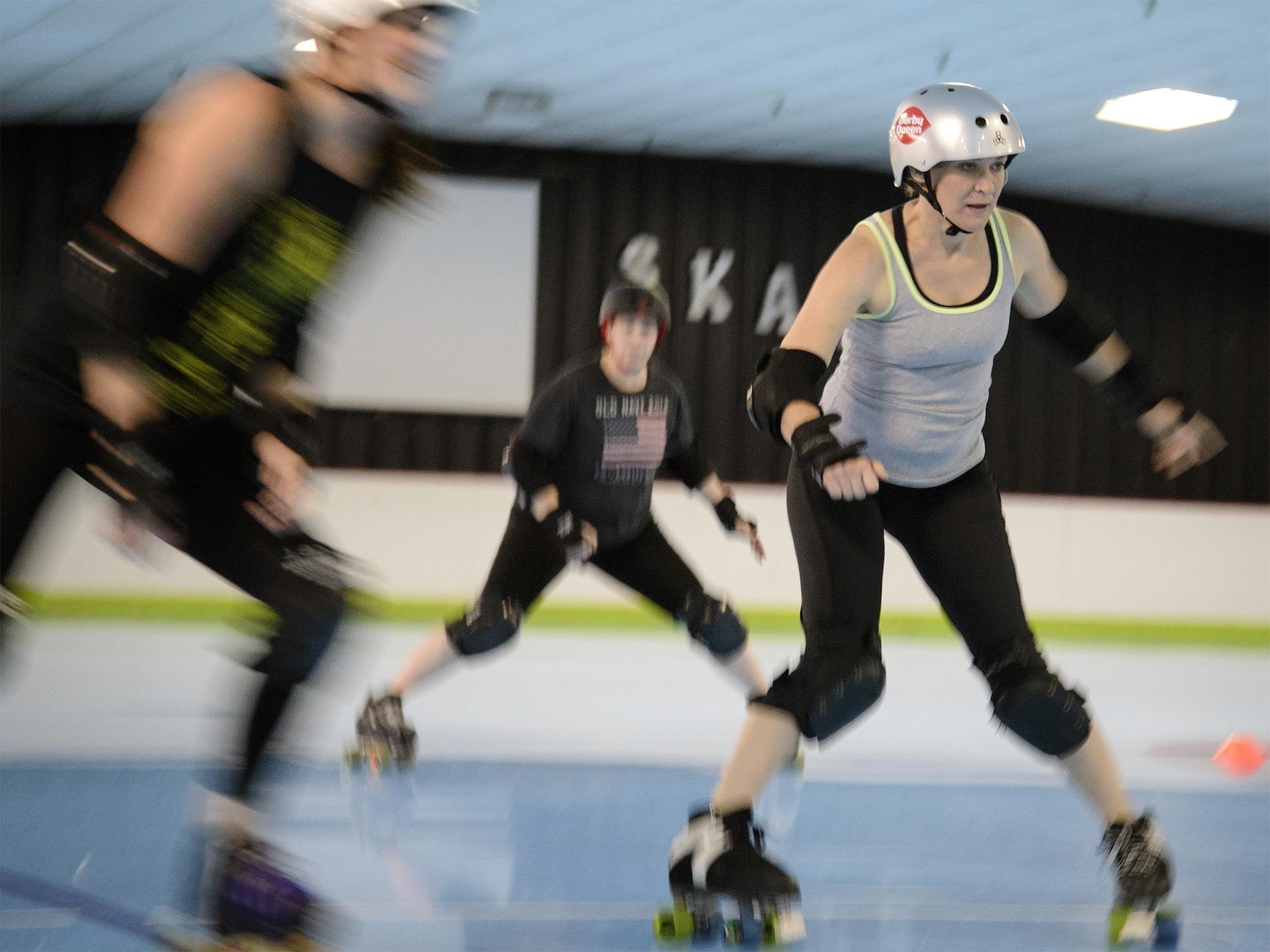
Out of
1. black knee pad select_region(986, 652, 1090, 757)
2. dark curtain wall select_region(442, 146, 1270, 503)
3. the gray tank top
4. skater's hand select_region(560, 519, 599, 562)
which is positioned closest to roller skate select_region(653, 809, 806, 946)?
black knee pad select_region(986, 652, 1090, 757)

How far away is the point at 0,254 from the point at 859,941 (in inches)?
294

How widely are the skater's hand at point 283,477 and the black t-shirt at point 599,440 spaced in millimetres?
1796

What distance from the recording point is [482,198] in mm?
8398

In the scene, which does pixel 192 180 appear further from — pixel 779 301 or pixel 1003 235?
pixel 779 301

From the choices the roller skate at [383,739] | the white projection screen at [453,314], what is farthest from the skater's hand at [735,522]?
the white projection screen at [453,314]

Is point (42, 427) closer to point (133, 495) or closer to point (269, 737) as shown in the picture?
point (133, 495)

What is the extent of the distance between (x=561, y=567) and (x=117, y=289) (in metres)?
2.02

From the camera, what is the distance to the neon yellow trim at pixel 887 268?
2.22 metres

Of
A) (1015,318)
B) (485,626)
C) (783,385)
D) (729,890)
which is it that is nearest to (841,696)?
(729,890)

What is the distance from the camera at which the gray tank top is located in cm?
223

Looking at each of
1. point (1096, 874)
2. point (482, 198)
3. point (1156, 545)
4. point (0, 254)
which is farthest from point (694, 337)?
point (1096, 874)

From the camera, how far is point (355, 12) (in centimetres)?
158

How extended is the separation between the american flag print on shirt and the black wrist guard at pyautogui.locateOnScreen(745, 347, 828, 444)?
1.25 metres

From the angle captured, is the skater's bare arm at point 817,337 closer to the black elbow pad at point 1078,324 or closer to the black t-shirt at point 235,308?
the black elbow pad at point 1078,324
